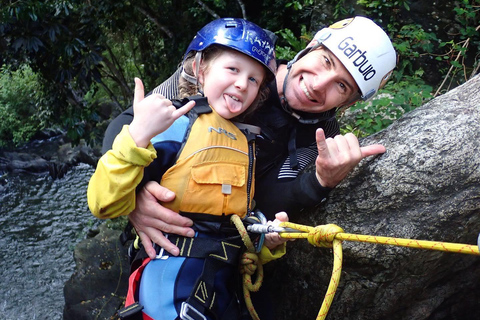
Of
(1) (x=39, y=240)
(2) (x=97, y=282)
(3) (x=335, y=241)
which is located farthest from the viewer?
(1) (x=39, y=240)

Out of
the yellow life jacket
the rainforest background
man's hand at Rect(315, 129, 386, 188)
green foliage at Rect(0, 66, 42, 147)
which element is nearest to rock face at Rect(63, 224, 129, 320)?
the rainforest background

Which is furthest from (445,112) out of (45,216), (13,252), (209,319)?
(45,216)

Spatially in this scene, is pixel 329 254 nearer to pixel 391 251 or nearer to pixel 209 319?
pixel 391 251

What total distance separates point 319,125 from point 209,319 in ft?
3.98

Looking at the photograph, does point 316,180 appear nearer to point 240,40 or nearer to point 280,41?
point 240,40

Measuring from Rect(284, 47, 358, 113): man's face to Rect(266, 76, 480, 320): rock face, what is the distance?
351 mm

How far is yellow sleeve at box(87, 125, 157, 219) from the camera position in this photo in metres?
1.80

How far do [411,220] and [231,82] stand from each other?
1097 millimetres

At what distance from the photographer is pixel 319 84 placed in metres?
2.36

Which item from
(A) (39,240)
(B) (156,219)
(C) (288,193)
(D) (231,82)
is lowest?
(A) (39,240)

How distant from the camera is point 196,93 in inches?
92.0

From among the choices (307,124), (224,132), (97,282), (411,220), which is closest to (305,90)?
(307,124)

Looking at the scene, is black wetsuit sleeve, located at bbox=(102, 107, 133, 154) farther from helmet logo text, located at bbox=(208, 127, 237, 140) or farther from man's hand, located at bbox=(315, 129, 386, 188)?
man's hand, located at bbox=(315, 129, 386, 188)

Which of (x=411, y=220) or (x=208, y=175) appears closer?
(x=208, y=175)
